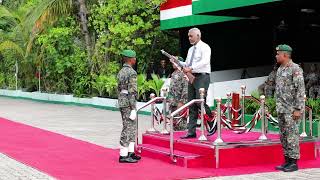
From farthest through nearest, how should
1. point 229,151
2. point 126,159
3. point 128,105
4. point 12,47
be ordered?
point 12,47, point 126,159, point 128,105, point 229,151

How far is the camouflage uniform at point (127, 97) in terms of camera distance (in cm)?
1044

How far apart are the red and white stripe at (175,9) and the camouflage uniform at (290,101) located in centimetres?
1329

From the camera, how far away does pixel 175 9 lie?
932 inches

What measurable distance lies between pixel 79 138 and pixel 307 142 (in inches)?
237

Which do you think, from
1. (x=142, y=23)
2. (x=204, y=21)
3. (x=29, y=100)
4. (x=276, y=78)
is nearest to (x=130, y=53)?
(x=276, y=78)

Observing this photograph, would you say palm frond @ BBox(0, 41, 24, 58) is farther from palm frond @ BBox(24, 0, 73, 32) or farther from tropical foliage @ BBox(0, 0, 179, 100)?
palm frond @ BBox(24, 0, 73, 32)

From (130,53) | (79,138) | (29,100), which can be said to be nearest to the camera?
(130,53)

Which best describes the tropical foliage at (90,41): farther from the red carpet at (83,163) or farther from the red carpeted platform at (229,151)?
the red carpeted platform at (229,151)

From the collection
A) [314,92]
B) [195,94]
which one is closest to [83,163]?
[195,94]

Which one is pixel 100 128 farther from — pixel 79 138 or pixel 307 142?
pixel 307 142

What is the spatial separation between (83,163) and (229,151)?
255 cm

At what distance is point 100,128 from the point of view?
57.3 ft

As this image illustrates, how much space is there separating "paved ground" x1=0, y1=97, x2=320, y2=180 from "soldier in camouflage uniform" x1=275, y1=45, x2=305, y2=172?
33cm

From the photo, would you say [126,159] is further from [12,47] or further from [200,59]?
[12,47]
